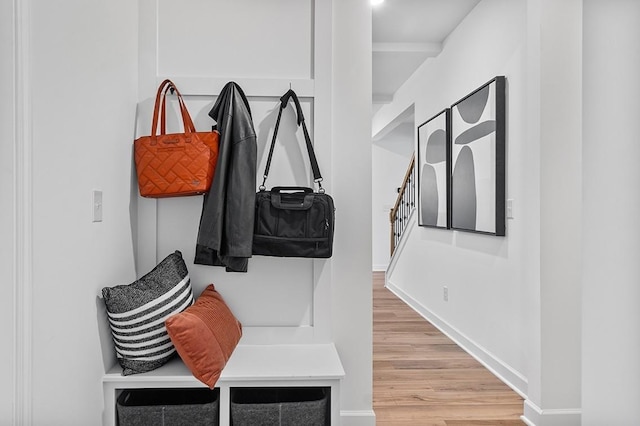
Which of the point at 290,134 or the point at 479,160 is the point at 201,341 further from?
the point at 479,160

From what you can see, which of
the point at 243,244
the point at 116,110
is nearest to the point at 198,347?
the point at 243,244

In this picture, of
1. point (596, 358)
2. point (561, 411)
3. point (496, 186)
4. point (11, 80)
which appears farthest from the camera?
point (496, 186)

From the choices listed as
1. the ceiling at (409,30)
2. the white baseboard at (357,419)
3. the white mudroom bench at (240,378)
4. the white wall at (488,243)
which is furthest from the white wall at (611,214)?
the ceiling at (409,30)

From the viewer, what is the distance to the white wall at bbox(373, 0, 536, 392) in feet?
8.68

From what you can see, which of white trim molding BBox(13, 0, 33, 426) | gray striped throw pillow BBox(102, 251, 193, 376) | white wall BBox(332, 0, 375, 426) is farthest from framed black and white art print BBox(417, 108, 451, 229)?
white trim molding BBox(13, 0, 33, 426)

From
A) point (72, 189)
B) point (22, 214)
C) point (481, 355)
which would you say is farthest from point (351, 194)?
point (481, 355)

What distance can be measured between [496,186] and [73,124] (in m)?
2.43

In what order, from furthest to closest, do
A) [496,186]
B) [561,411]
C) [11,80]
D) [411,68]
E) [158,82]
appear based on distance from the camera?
[411,68] → [496,186] → [561,411] → [158,82] → [11,80]

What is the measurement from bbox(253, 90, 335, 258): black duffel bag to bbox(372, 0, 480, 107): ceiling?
2.25 m

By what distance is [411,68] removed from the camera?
15.9 feet

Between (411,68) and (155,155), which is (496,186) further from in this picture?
(411,68)

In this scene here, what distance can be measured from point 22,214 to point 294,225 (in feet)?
3.16

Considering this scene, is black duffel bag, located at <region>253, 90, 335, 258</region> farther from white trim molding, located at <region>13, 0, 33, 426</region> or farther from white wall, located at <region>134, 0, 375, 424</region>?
white trim molding, located at <region>13, 0, 33, 426</region>

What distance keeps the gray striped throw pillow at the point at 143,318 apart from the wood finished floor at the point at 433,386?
1211 mm
